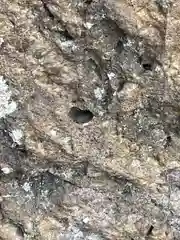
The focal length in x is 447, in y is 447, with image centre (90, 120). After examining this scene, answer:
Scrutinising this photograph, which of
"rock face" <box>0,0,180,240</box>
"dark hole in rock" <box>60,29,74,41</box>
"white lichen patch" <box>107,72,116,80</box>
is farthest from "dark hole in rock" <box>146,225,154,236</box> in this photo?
"dark hole in rock" <box>60,29,74,41</box>

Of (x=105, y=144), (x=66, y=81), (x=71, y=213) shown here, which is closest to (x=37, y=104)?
(x=66, y=81)

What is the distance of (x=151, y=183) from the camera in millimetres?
1226

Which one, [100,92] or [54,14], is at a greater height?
[54,14]

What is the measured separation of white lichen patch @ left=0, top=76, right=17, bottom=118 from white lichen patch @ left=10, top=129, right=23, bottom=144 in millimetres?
55

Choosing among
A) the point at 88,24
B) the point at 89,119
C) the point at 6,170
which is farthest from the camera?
the point at 6,170

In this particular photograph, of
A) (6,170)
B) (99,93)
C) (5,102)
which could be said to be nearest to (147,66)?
(99,93)

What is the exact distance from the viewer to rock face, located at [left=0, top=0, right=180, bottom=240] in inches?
40.8

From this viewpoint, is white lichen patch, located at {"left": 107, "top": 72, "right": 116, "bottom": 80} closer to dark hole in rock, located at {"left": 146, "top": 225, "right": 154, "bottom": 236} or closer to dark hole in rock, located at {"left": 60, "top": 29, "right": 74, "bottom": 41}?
dark hole in rock, located at {"left": 60, "top": 29, "right": 74, "bottom": 41}

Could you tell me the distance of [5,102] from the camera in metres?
1.18

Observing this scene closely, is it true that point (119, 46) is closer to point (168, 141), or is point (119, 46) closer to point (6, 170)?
point (168, 141)

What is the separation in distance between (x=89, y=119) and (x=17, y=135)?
0.67ft

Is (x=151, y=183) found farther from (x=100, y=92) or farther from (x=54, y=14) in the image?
(x=54, y=14)

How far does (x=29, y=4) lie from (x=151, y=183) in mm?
572

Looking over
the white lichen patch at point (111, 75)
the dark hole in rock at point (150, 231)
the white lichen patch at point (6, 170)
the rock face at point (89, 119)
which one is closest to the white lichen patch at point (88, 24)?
the rock face at point (89, 119)
